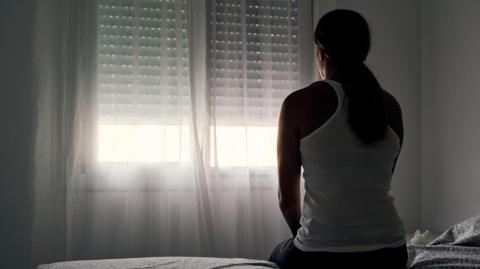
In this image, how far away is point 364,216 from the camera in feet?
3.25

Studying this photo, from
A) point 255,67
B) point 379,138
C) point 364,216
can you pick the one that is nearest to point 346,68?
point 379,138

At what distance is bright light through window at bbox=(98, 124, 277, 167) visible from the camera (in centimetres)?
210

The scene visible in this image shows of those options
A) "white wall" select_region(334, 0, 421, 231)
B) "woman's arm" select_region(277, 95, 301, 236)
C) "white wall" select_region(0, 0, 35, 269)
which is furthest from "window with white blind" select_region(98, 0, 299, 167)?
"woman's arm" select_region(277, 95, 301, 236)

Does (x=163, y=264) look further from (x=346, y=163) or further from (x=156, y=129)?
(x=156, y=129)

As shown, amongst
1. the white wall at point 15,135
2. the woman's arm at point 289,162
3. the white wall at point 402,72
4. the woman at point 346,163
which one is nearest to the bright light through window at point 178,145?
the white wall at point 15,135

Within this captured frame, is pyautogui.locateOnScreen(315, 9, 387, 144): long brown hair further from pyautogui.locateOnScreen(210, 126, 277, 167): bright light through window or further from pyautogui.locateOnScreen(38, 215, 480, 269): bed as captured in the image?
pyautogui.locateOnScreen(210, 126, 277, 167): bright light through window

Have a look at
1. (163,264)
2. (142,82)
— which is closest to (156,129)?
(142,82)

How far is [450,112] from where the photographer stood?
86.8 inches

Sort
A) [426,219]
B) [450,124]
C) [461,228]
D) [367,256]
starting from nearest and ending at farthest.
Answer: [367,256] < [461,228] < [450,124] < [426,219]

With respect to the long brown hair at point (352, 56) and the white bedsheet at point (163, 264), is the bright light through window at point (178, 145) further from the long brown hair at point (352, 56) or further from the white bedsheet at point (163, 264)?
the long brown hair at point (352, 56)

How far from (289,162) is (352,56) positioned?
312mm

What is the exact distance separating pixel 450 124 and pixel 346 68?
1.39 meters

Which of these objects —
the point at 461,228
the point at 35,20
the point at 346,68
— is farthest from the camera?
the point at 35,20

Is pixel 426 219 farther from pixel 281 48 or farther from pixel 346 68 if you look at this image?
pixel 346 68
